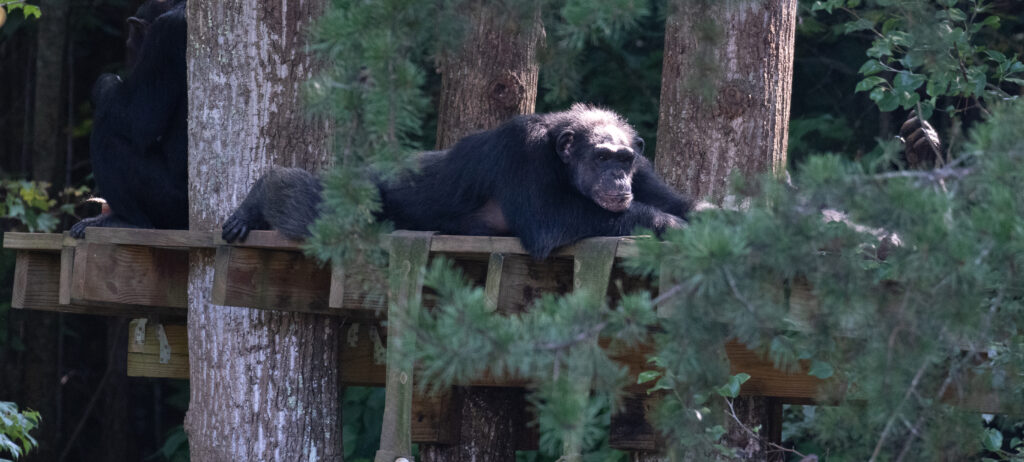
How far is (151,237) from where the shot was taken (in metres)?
4.68

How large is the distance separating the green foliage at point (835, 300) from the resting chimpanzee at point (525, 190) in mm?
1695

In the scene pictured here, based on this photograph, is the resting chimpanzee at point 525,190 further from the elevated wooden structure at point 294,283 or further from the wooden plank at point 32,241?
the wooden plank at point 32,241

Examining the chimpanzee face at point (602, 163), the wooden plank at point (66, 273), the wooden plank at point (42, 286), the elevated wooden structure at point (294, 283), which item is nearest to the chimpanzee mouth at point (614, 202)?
the chimpanzee face at point (602, 163)

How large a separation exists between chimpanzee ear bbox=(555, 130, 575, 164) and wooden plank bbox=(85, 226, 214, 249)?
4.90 ft

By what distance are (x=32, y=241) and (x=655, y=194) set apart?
290 centimetres

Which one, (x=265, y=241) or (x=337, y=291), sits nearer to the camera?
(x=337, y=291)

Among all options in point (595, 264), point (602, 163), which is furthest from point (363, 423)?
point (595, 264)

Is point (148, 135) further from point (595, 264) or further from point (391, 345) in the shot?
point (595, 264)

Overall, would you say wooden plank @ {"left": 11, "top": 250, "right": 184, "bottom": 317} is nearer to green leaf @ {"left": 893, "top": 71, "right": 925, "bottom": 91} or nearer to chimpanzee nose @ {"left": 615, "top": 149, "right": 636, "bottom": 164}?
chimpanzee nose @ {"left": 615, "top": 149, "right": 636, "bottom": 164}

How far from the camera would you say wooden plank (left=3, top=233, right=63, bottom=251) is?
527cm

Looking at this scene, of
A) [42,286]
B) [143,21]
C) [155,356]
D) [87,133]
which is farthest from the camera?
[87,133]

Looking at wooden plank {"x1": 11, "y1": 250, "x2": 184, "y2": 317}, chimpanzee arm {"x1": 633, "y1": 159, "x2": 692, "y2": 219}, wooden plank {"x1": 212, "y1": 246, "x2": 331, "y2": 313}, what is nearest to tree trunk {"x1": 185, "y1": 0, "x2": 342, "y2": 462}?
wooden plank {"x1": 212, "y1": 246, "x2": 331, "y2": 313}

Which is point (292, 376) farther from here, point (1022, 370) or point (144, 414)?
point (144, 414)

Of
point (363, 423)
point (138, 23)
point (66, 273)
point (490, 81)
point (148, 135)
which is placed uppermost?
point (138, 23)
